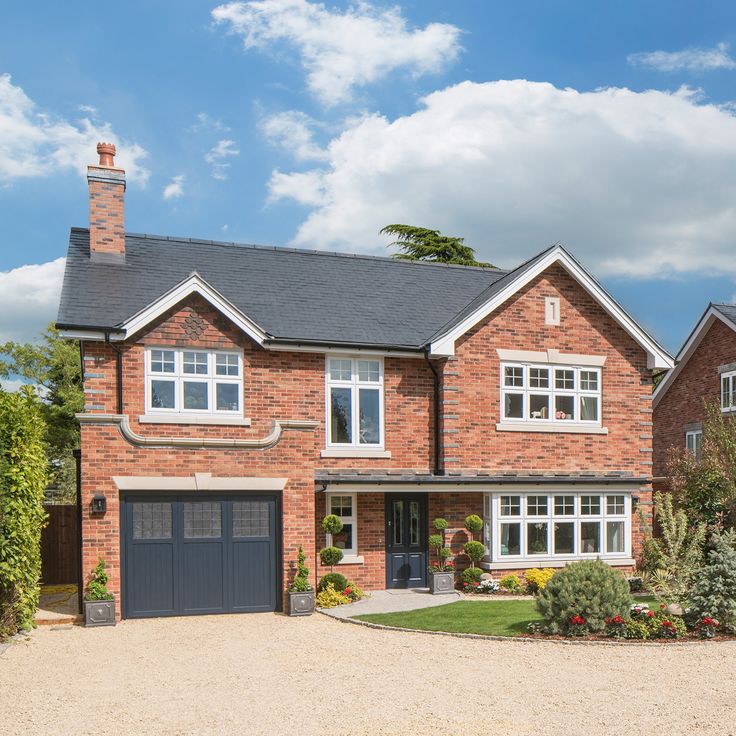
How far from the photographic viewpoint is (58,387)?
36.3 m

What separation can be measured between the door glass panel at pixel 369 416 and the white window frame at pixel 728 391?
12.8 metres

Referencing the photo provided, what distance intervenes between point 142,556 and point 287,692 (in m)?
6.58

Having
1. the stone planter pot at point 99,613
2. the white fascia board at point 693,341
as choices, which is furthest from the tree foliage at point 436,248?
the stone planter pot at point 99,613

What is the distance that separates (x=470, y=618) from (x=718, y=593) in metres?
4.34

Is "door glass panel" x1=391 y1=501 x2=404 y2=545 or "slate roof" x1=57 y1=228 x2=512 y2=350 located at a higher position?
"slate roof" x1=57 y1=228 x2=512 y2=350

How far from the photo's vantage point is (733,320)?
1026 inches

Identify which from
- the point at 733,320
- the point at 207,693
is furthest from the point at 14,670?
the point at 733,320

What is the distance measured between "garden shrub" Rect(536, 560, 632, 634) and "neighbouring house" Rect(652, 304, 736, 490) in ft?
42.9

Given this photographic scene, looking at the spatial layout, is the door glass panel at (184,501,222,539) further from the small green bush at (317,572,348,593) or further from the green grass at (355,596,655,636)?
the green grass at (355,596,655,636)

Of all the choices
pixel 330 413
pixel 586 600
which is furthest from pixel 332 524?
pixel 586 600

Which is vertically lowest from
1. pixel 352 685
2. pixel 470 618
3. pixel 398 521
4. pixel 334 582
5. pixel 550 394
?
pixel 470 618

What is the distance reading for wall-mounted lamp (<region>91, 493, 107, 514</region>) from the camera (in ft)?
50.2

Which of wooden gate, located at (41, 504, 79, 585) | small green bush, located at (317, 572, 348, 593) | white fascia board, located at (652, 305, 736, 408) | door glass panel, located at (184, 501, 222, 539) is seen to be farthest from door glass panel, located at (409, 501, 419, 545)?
white fascia board, located at (652, 305, 736, 408)

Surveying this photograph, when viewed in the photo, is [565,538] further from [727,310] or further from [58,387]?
[58,387]
